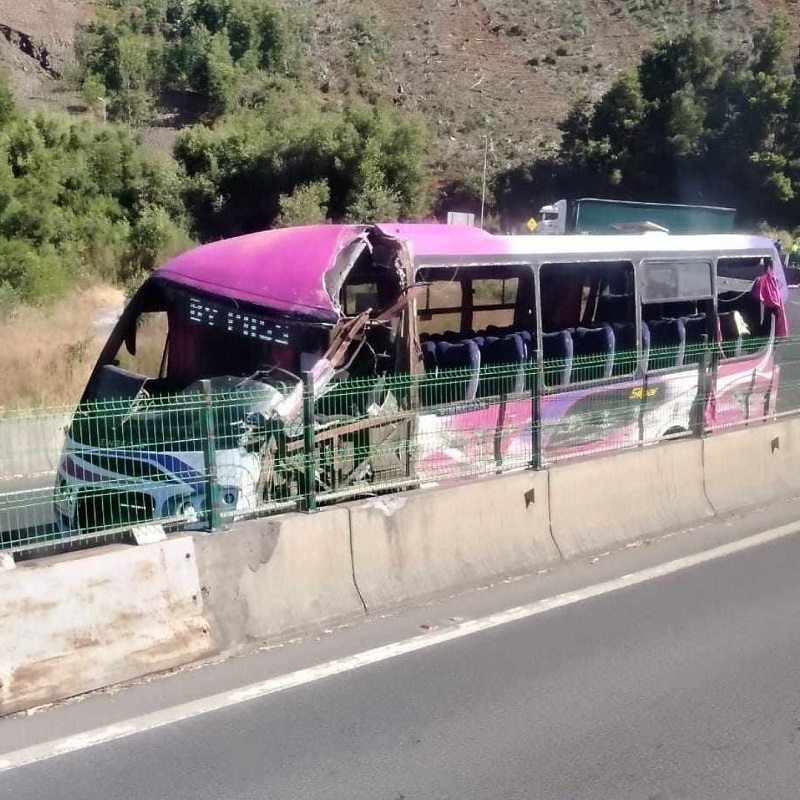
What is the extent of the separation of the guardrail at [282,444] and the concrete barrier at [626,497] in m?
0.30

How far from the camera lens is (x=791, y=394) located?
10406mm

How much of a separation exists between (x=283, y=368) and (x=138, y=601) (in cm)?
230

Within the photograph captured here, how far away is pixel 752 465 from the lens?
30.3 feet

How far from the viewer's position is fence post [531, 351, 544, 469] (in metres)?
7.58

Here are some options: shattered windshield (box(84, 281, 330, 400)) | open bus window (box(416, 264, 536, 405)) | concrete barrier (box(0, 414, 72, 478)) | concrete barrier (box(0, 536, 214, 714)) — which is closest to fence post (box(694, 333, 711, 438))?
open bus window (box(416, 264, 536, 405))

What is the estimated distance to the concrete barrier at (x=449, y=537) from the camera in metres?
6.29

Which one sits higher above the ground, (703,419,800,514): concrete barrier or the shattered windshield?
the shattered windshield

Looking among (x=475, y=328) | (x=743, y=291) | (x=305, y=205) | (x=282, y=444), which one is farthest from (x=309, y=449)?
(x=305, y=205)

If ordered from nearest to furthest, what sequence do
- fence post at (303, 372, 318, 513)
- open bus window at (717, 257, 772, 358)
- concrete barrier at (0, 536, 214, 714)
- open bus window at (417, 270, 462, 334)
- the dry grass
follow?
concrete barrier at (0, 536, 214, 714)
fence post at (303, 372, 318, 513)
open bus window at (417, 270, 462, 334)
open bus window at (717, 257, 772, 358)
the dry grass

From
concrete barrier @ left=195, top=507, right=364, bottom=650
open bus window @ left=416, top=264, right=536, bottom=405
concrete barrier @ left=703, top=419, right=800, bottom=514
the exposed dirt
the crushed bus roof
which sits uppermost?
the exposed dirt

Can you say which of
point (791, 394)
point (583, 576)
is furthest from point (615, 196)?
point (583, 576)

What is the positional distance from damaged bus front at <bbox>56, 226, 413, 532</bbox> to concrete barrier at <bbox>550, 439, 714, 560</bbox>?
4.70 ft

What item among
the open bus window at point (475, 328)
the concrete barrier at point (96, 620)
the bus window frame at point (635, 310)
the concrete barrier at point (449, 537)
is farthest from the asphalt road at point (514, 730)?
the bus window frame at point (635, 310)

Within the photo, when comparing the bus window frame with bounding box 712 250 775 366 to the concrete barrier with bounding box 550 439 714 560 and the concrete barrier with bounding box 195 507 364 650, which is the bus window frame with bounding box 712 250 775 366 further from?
the concrete barrier with bounding box 195 507 364 650
